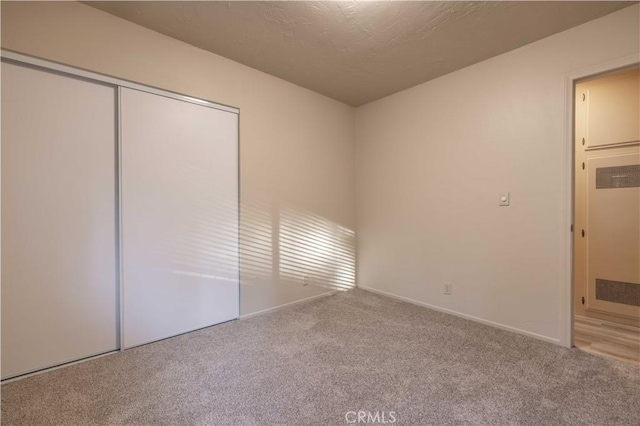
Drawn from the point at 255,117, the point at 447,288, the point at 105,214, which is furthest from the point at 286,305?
the point at 255,117

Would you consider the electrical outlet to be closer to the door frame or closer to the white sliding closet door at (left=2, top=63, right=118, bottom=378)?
the door frame

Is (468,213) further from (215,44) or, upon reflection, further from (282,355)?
(215,44)

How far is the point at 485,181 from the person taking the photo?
8.85 ft

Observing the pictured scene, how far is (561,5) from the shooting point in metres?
1.92

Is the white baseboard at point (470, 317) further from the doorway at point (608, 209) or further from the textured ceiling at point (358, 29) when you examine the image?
the textured ceiling at point (358, 29)

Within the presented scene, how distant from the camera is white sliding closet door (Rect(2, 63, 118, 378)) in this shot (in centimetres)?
178

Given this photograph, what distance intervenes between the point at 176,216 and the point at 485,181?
9.67 ft

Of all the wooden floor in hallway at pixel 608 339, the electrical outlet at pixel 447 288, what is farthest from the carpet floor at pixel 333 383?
the electrical outlet at pixel 447 288

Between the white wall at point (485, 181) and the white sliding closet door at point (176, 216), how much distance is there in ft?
6.48

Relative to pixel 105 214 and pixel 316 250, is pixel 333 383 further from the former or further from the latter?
pixel 105 214

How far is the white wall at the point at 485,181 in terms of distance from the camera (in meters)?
2.27

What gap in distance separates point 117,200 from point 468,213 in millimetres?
3210

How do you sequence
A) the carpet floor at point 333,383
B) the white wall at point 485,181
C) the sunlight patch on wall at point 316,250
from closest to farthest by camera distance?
the carpet floor at point 333,383
the white wall at point 485,181
the sunlight patch on wall at point 316,250

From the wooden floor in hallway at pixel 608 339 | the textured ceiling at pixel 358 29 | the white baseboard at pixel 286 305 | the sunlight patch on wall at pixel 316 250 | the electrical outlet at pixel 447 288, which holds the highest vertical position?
the textured ceiling at pixel 358 29
